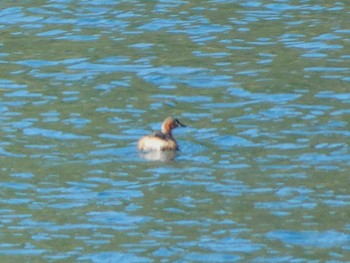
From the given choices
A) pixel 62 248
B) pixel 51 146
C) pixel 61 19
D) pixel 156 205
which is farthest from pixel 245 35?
pixel 62 248

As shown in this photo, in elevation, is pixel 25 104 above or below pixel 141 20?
below

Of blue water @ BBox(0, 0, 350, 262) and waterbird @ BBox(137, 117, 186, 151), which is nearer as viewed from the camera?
blue water @ BBox(0, 0, 350, 262)

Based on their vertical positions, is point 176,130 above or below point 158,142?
above

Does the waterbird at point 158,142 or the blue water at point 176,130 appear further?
the waterbird at point 158,142

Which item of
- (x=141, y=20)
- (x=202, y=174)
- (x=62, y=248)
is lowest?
(x=62, y=248)

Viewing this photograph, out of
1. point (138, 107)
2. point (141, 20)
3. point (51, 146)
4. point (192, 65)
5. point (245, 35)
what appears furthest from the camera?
point (141, 20)

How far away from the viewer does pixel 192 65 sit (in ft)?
56.9

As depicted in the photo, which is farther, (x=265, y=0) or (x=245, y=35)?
(x=265, y=0)

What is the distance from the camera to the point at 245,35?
18906 millimetres

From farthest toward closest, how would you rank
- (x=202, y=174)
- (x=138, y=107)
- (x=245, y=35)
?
(x=245, y=35) < (x=138, y=107) < (x=202, y=174)

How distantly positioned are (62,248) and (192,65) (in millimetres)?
7269

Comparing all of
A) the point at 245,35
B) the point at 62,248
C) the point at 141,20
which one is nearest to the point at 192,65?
the point at 245,35

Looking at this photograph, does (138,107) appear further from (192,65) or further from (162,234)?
(162,234)

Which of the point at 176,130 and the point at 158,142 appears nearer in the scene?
the point at 158,142
